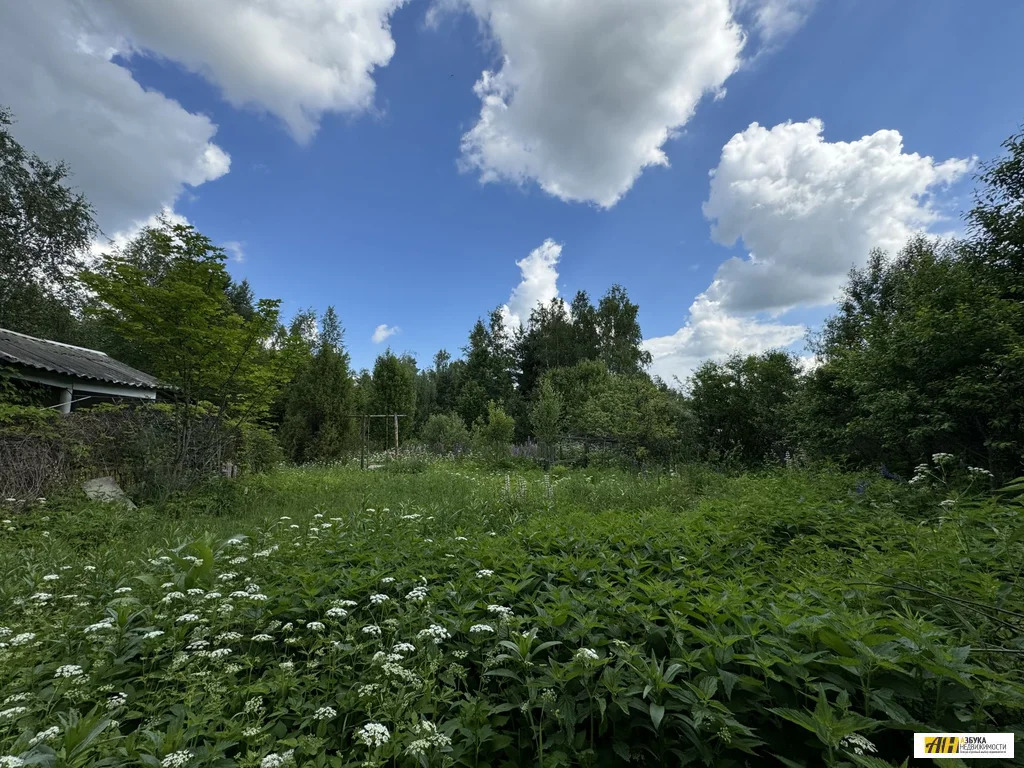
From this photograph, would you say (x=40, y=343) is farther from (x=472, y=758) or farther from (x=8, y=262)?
(x=472, y=758)

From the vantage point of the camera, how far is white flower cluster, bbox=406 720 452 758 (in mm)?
1194

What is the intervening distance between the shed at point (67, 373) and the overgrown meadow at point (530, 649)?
5870 mm

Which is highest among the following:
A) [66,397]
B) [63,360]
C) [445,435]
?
[63,360]

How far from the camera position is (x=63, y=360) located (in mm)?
8664

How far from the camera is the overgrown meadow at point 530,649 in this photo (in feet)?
4.15

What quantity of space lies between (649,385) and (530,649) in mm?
12438

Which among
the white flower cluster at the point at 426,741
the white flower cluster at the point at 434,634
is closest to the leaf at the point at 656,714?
the white flower cluster at the point at 426,741

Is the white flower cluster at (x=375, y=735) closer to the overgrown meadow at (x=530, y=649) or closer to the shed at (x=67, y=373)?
the overgrown meadow at (x=530, y=649)

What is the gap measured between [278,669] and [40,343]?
43.4 ft

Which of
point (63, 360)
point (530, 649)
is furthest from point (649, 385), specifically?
point (63, 360)

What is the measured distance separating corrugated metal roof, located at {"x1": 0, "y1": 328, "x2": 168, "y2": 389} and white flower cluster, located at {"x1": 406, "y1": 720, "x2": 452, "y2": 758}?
880cm

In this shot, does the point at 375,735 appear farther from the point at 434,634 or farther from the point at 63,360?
the point at 63,360

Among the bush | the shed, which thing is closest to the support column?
the shed

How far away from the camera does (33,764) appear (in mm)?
1150
